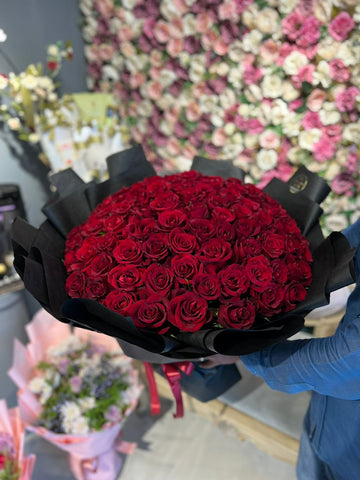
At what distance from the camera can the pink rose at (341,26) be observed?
4.27 feet

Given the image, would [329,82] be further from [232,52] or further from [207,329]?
[207,329]

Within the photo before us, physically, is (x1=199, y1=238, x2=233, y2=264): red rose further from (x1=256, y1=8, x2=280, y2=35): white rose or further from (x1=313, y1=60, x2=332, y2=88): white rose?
(x1=256, y1=8, x2=280, y2=35): white rose

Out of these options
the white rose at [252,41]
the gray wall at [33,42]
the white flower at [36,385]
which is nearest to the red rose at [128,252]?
the white flower at [36,385]

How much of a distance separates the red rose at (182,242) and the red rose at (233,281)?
0.20 feet

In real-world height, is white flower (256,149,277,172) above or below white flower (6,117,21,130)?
below

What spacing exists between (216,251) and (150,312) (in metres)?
0.14

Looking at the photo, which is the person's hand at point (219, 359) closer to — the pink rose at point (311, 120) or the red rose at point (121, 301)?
the red rose at point (121, 301)

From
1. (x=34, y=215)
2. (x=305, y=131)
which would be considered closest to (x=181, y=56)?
(x=305, y=131)

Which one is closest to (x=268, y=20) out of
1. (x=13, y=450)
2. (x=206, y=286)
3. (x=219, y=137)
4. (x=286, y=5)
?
(x=286, y=5)

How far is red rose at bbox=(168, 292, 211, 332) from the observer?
513mm

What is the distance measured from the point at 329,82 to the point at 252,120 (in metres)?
0.35

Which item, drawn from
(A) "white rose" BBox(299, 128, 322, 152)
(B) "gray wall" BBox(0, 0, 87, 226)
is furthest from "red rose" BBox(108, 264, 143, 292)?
(B) "gray wall" BBox(0, 0, 87, 226)

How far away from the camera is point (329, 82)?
1426 millimetres

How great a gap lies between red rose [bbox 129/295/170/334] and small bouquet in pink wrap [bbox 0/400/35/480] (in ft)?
2.55
